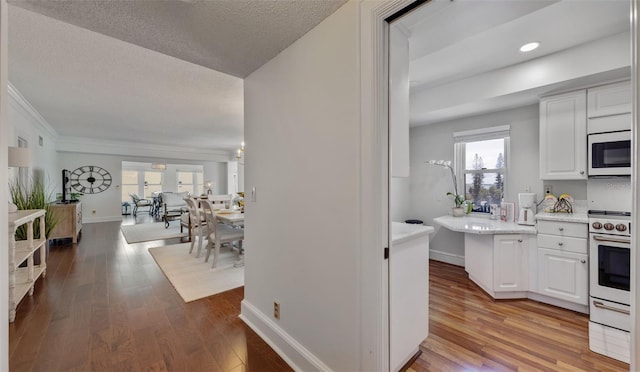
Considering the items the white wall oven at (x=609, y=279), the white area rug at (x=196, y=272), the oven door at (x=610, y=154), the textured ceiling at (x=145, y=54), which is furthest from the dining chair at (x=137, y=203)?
the oven door at (x=610, y=154)

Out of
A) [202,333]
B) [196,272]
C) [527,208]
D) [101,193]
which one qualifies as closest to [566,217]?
[527,208]

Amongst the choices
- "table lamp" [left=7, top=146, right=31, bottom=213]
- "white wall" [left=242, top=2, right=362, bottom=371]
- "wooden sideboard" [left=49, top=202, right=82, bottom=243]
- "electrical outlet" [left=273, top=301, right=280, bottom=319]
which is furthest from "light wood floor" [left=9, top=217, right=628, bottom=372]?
"wooden sideboard" [left=49, top=202, right=82, bottom=243]

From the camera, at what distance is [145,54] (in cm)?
261

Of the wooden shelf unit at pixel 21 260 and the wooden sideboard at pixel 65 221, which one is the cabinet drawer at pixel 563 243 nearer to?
the wooden shelf unit at pixel 21 260

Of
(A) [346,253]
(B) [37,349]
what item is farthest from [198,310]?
(A) [346,253]

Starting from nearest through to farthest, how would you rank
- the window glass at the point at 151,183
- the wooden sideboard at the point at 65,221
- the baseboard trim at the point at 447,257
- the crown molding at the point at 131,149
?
the baseboard trim at the point at 447,257 < the wooden sideboard at the point at 65,221 < the crown molding at the point at 131,149 < the window glass at the point at 151,183

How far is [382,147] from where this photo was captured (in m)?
1.37

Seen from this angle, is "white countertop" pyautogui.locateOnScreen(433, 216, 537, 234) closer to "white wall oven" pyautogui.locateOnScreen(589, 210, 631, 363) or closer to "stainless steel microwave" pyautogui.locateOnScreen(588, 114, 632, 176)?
"white wall oven" pyautogui.locateOnScreen(589, 210, 631, 363)

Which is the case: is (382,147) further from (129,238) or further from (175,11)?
(129,238)

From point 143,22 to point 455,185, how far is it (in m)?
4.03

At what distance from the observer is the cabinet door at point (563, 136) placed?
2.62 meters

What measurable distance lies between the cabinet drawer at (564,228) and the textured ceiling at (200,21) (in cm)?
289

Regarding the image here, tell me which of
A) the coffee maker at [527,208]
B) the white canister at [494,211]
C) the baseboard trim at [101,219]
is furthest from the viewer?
the baseboard trim at [101,219]

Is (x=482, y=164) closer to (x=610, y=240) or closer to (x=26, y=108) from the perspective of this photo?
(x=610, y=240)
